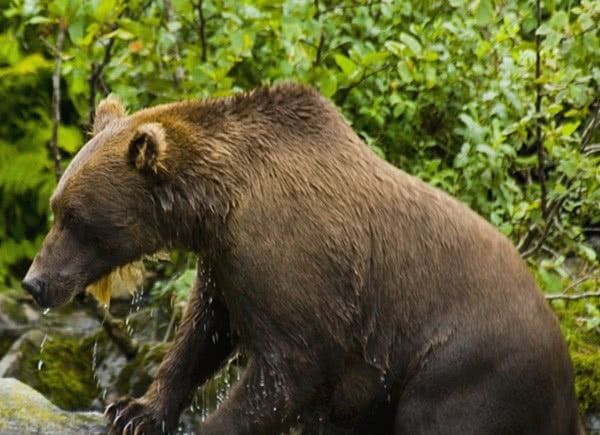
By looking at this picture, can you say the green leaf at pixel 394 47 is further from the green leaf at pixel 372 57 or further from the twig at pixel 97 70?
the twig at pixel 97 70

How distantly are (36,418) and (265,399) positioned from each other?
4.67ft

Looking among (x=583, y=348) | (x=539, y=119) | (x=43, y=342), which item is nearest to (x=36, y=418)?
(x=43, y=342)

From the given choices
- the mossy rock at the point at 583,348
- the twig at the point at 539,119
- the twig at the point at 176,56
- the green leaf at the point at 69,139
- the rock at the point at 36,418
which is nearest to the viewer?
the rock at the point at 36,418

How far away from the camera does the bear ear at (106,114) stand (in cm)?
720

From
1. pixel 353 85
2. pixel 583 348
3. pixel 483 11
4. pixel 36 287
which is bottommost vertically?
pixel 583 348

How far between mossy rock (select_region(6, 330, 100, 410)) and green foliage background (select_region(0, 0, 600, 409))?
0.82 m

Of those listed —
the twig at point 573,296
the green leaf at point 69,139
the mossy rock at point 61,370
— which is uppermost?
the green leaf at point 69,139

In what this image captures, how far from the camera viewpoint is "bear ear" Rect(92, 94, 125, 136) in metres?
7.20

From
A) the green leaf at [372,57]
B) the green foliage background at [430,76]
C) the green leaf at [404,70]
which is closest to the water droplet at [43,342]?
the green foliage background at [430,76]

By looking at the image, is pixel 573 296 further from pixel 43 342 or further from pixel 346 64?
pixel 43 342

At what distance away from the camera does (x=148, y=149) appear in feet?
22.0

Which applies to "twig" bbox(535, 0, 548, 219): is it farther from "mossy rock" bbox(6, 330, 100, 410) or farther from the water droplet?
the water droplet

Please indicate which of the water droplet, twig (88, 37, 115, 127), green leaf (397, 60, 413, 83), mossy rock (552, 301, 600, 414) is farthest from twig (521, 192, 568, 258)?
the water droplet

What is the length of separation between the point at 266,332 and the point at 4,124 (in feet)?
19.6
